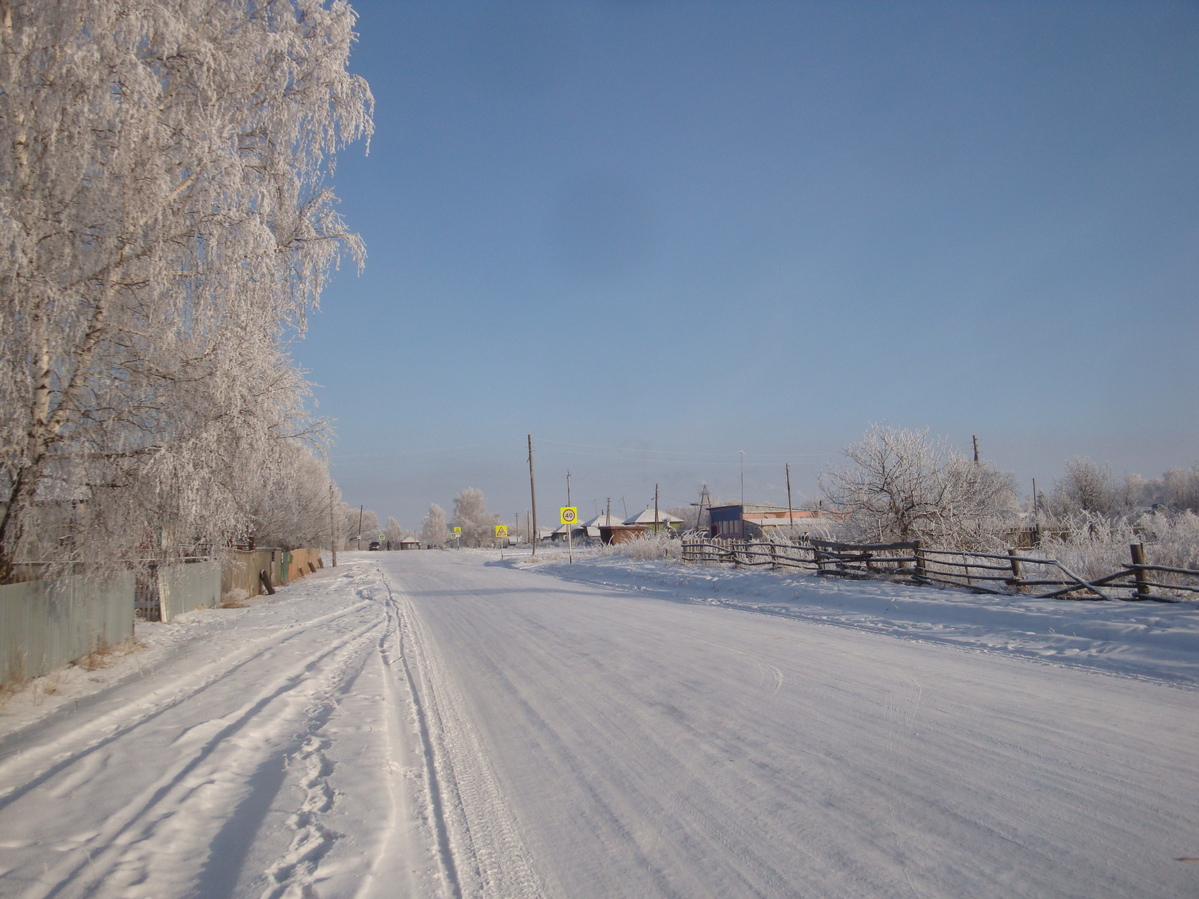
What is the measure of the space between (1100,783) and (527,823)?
360 cm

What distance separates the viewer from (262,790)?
4.79m

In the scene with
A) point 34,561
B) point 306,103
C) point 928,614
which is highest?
point 306,103

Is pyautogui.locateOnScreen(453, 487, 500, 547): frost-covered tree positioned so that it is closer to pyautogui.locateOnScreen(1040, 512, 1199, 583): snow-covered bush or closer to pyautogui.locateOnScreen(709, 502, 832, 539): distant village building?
pyautogui.locateOnScreen(709, 502, 832, 539): distant village building

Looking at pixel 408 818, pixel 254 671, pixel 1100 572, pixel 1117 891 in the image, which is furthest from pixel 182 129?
pixel 1100 572

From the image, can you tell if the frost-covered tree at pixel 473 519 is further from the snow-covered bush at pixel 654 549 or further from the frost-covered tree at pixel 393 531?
the snow-covered bush at pixel 654 549

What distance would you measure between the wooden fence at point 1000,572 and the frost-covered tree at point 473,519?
111214 millimetres

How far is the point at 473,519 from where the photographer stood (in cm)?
13388

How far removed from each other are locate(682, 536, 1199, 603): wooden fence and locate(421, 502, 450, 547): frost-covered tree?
129379mm

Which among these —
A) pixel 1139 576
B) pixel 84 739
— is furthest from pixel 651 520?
pixel 84 739

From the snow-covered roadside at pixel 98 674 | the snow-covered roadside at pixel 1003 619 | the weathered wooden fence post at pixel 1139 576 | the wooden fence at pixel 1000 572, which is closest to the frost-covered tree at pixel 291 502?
the snow-covered roadside at pixel 98 674

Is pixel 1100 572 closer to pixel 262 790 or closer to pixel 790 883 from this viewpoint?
pixel 790 883

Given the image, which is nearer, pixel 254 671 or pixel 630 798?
pixel 630 798

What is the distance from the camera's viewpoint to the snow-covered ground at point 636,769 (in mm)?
3426

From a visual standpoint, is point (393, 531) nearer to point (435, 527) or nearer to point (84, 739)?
point (435, 527)
